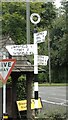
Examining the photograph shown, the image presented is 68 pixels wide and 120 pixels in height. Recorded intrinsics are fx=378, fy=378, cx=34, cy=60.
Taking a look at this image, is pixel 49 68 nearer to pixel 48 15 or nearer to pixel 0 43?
pixel 48 15

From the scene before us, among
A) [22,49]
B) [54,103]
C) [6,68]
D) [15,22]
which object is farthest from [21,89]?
[54,103]

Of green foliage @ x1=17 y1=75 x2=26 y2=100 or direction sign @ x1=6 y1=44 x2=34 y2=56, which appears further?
green foliage @ x1=17 y1=75 x2=26 y2=100

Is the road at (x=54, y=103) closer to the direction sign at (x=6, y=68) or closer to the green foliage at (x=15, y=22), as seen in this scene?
the direction sign at (x=6, y=68)

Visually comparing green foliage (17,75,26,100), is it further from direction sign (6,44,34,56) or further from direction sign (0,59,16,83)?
direction sign (6,44,34,56)

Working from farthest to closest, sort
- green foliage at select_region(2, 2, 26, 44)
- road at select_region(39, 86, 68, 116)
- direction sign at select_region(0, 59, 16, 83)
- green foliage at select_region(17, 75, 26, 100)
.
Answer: green foliage at select_region(2, 2, 26, 44) < green foliage at select_region(17, 75, 26, 100) < road at select_region(39, 86, 68, 116) < direction sign at select_region(0, 59, 16, 83)

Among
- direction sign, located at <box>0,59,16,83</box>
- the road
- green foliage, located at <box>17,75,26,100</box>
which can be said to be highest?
direction sign, located at <box>0,59,16,83</box>

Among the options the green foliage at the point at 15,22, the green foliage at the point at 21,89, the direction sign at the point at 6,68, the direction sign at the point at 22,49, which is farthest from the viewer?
the green foliage at the point at 15,22

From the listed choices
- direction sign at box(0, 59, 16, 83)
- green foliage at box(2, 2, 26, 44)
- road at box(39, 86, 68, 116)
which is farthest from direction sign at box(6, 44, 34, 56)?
green foliage at box(2, 2, 26, 44)

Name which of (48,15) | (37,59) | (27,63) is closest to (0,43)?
(27,63)

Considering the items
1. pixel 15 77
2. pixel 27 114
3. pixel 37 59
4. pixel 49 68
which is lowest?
pixel 49 68

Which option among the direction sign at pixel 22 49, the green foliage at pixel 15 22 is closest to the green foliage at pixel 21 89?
the direction sign at pixel 22 49

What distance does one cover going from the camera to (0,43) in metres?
10.3

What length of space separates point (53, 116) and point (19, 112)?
1.98m

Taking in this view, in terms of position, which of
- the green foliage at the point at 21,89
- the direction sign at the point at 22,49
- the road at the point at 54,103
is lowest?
the road at the point at 54,103
